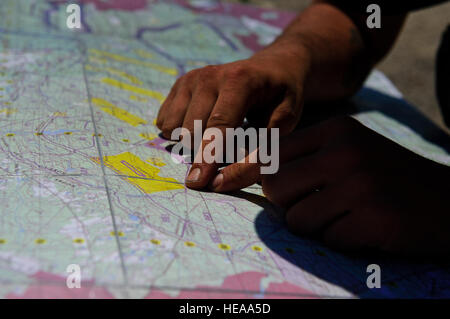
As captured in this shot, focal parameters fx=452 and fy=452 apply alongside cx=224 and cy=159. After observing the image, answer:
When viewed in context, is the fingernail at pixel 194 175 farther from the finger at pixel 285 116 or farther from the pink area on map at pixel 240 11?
the pink area on map at pixel 240 11

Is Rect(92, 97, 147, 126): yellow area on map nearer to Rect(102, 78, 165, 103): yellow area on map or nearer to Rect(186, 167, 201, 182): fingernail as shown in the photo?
Rect(102, 78, 165, 103): yellow area on map

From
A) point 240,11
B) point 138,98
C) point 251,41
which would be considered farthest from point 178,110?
point 240,11

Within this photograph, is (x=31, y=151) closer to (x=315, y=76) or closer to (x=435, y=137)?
(x=315, y=76)

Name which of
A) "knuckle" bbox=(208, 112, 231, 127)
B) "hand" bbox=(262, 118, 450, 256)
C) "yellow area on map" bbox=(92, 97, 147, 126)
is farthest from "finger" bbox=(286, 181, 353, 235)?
"yellow area on map" bbox=(92, 97, 147, 126)

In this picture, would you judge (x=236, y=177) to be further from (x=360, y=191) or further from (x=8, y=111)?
(x=8, y=111)

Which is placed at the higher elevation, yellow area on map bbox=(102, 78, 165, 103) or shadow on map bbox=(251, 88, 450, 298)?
→ yellow area on map bbox=(102, 78, 165, 103)

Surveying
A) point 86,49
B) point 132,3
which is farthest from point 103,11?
point 86,49

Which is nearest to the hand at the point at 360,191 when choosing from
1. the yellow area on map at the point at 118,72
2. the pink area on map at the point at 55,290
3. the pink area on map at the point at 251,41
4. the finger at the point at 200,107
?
the finger at the point at 200,107
